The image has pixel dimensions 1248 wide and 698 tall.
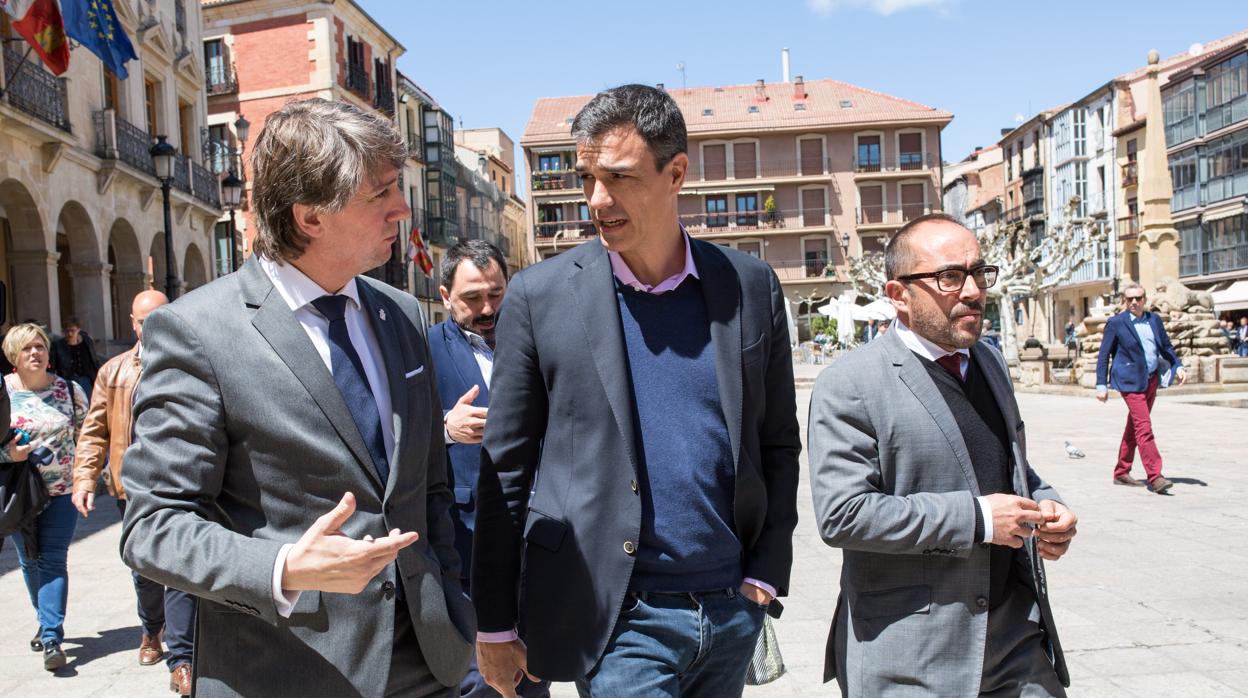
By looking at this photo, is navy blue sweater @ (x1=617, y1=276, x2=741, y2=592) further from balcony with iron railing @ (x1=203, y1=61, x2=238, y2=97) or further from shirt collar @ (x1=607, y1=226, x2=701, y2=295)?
balcony with iron railing @ (x1=203, y1=61, x2=238, y2=97)

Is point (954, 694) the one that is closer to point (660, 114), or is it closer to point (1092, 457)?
point (660, 114)

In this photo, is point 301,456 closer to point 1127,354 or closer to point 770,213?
point 1127,354

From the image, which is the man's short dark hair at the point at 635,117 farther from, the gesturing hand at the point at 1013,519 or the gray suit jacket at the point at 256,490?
Answer: the gesturing hand at the point at 1013,519

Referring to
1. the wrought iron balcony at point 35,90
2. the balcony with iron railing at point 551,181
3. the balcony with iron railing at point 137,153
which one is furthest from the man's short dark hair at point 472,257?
the balcony with iron railing at point 551,181

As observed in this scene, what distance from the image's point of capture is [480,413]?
3.43 metres

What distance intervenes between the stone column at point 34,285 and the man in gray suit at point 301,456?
16979 mm

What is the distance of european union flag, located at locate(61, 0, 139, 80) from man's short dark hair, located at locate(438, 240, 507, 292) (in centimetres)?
1315

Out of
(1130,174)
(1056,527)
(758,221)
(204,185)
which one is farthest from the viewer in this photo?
(758,221)

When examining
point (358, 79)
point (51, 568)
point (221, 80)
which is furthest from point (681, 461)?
point (358, 79)

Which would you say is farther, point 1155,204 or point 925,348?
point 1155,204

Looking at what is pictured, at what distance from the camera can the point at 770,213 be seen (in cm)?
6662

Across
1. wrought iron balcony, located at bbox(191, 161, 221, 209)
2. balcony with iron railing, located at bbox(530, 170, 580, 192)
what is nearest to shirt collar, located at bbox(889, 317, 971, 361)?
wrought iron balcony, located at bbox(191, 161, 221, 209)

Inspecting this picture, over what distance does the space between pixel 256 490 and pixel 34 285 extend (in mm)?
17371

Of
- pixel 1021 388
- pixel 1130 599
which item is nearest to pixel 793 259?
pixel 1021 388
